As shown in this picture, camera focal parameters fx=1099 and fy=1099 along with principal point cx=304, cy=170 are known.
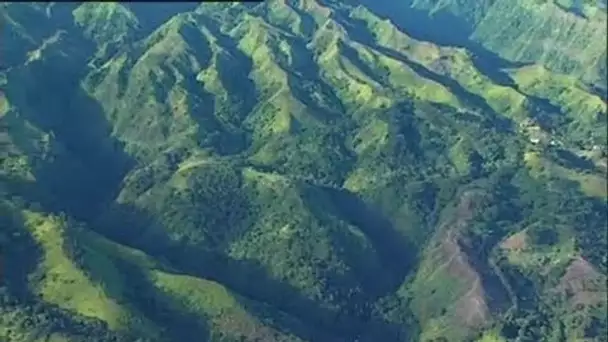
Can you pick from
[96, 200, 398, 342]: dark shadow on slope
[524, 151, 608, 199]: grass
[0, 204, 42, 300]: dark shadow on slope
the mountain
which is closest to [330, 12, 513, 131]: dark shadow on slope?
the mountain

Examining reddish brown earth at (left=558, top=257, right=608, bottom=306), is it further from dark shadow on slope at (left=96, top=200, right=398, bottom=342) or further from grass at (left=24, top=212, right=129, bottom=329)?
grass at (left=24, top=212, right=129, bottom=329)

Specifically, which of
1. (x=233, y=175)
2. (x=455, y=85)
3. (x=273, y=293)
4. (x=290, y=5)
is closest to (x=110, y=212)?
(x=233, y=175)

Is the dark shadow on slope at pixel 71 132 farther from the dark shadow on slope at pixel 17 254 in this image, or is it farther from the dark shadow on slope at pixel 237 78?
the dark shadow on slope at pixel 237 78

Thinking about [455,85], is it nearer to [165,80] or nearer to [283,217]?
[165,80]

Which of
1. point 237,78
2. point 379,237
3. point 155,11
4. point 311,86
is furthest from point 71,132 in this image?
point 155,11

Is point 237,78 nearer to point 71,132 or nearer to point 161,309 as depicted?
point 71,132

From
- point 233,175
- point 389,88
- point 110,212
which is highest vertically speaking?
point 389,88

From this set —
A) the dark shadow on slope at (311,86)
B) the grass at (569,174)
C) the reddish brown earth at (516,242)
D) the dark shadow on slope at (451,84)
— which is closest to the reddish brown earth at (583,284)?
the reddish brown earth at (516,242)

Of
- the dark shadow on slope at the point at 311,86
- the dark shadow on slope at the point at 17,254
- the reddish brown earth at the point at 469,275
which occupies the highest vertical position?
the dark shadow on slope at the point at 311,86
